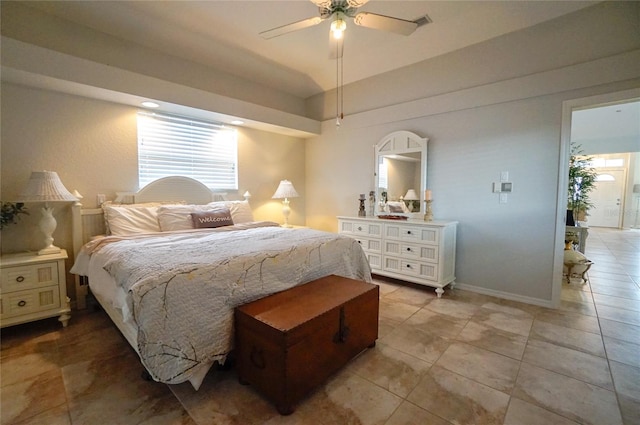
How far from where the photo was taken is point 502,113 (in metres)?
3.14

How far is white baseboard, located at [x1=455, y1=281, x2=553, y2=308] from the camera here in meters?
2.96

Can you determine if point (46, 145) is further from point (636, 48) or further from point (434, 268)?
point (636, 48)

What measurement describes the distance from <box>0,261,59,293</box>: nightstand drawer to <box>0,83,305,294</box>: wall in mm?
511

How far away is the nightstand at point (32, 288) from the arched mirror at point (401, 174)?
3627mm

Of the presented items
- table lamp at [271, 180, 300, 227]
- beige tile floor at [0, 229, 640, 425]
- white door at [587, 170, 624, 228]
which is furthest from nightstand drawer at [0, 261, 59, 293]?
white door at [587, 170, 624, 228]

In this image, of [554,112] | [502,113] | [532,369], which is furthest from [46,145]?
[554,112]

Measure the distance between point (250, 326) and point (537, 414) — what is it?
164 cm

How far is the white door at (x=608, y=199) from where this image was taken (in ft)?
28.0

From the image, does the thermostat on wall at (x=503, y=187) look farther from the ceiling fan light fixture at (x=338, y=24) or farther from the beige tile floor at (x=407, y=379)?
the ceiling fan light fixture at (x=338, y=24)

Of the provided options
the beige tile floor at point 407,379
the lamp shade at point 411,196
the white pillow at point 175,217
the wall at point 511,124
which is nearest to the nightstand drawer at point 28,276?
the beige tile floor at point 407,379

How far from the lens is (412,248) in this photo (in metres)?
3.43

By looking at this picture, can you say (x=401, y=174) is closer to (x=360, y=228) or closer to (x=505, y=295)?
(x=360, y=228)

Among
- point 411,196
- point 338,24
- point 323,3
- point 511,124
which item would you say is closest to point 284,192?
point 411,196

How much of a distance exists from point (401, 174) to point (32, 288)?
160 inches
